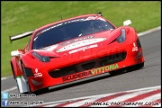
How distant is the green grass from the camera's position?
806 inches

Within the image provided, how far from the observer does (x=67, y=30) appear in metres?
9.78

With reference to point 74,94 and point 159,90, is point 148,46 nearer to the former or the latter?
point 74,94

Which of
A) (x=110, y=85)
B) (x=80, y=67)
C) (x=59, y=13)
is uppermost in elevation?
(x=59, y=13)

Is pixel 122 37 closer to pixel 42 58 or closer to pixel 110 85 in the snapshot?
pixel 110 85

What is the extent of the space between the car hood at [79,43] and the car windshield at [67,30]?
407mm

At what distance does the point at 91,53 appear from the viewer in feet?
27.5

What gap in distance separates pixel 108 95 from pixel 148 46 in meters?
8.27

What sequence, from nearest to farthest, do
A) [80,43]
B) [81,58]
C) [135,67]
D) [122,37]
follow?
1. [81,58]
2. [80,43]
3. [122,37]
4. [135,67]

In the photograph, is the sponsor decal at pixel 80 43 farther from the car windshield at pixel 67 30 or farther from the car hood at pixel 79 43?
the car windshield at pixel 67 30

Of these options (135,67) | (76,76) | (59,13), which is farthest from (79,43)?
(59,13)

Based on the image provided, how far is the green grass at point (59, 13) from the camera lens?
20.5 meters

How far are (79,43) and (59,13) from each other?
15.9 m

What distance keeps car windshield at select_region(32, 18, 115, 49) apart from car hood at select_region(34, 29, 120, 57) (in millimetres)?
407

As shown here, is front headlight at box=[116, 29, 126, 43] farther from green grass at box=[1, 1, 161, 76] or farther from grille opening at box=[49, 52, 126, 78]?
green grass at box=[1, 1, 161, 76]
